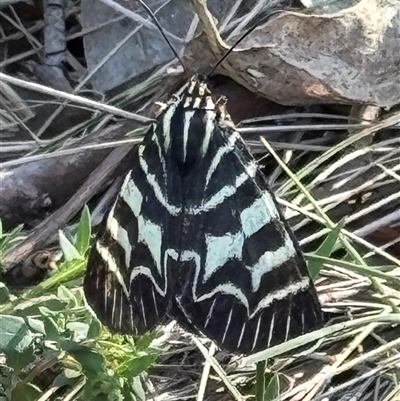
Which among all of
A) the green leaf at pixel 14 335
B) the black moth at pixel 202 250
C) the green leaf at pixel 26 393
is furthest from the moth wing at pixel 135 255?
the green leaf at pixel 26 393

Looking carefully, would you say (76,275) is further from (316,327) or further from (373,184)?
(373,184)

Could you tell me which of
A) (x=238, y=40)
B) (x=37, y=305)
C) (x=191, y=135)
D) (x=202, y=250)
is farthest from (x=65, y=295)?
(x=238, y=40)

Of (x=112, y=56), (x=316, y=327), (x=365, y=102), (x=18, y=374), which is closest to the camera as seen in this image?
(x=316, y=327)

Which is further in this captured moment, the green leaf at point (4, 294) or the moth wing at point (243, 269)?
the green leaf at point (4, 294)

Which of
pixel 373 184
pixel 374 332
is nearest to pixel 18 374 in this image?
pixel 374 332

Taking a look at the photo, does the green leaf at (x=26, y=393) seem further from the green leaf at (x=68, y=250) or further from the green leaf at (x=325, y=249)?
the green leaf at (x=325, y=249)

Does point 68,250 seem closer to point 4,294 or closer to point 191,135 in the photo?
point 4,294

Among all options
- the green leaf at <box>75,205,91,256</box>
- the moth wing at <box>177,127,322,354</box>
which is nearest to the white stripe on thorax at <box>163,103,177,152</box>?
the moth wing at <box>177,127,322,354</box>
